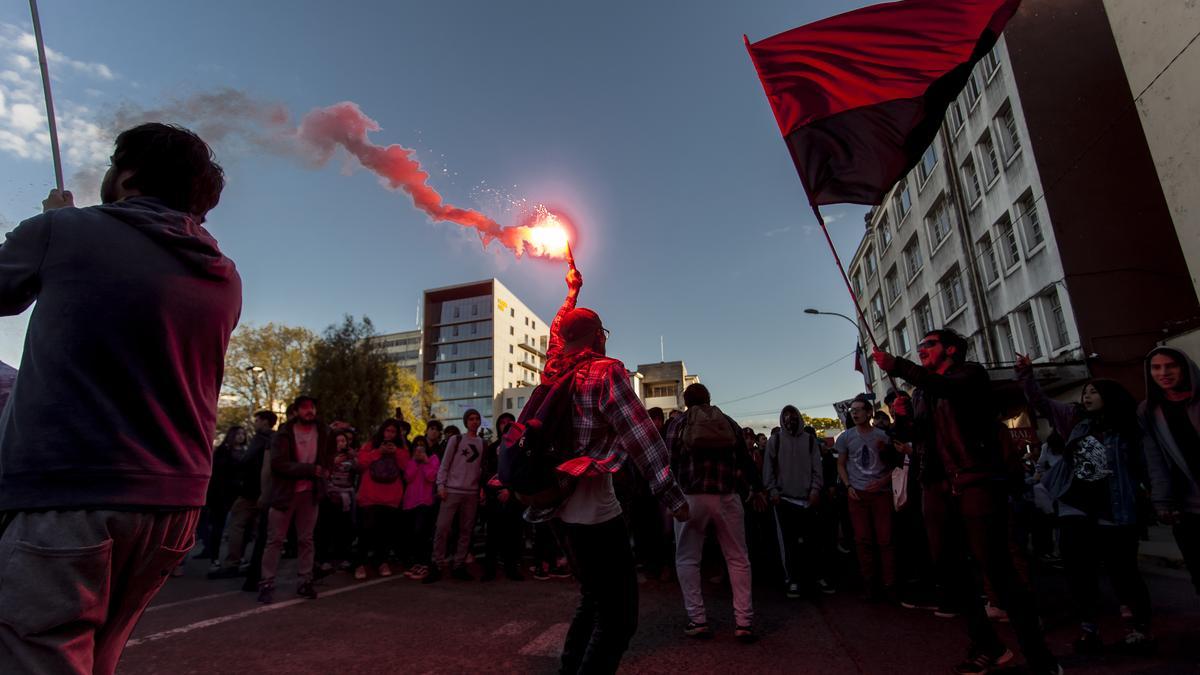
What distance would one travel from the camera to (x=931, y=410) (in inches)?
165

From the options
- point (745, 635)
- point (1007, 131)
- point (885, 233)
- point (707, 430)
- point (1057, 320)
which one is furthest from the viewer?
point (885, 233)

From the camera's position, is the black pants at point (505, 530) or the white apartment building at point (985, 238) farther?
the white apartment building at point (985, 238)

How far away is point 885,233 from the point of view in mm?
36219

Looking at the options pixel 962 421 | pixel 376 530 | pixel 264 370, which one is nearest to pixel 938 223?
pixel 962 421

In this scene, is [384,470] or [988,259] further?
[988,259]

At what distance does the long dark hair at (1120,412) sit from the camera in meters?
4.60

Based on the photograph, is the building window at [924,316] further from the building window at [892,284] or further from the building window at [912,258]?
the building window at [892,284]

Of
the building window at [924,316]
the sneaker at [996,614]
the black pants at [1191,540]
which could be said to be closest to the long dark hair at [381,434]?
the sneaker at [996,614]

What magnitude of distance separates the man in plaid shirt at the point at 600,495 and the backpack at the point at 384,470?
5.61 meters

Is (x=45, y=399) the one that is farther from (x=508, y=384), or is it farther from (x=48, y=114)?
(x=508, y=384)

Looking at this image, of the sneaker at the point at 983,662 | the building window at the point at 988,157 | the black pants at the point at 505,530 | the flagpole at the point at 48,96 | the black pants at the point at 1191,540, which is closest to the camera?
the flagpole at the point at 48,96

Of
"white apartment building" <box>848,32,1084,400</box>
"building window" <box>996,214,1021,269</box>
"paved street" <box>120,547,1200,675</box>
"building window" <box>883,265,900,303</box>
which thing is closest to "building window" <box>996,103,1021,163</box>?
"white apartment building" <box>848,32,1084,400</box>

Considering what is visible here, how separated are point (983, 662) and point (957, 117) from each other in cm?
2681

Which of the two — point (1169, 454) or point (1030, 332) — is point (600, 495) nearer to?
point (1169, 454)
